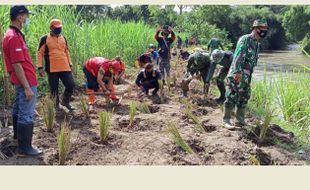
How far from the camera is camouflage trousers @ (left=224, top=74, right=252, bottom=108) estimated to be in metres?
4.92

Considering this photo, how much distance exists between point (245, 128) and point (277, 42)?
42.6 meters

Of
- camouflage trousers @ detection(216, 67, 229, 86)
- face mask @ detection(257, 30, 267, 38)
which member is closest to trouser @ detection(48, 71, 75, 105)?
camouflage trousers @ detection(216, 67, 229, 86)

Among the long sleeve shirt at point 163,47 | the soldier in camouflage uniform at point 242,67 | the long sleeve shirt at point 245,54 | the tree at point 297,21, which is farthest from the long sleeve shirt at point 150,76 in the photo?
the tree at point 297,21

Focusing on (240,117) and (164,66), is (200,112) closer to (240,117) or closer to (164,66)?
(240,117)

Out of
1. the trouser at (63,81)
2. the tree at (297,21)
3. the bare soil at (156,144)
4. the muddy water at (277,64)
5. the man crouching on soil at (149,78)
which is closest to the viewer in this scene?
the bare soil at (156,144)

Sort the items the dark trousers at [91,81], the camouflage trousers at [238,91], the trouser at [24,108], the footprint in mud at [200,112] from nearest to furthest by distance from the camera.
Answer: the trouser at [24,108] < the camouflage trousers at [238,91] < the footprint in mud at [200,112] < the dark trousers at [91,81]

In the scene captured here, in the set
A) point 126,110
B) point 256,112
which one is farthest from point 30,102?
point 256,112

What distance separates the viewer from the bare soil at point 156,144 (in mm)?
3947

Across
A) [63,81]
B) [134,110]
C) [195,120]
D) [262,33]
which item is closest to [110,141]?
[134,110]

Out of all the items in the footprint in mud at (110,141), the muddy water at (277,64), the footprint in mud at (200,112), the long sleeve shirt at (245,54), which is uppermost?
the long sleeve shirt at (245,54)

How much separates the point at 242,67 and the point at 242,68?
0.06 feet

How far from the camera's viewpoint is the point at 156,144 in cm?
432

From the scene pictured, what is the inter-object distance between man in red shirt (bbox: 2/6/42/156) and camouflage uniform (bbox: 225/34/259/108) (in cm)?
246

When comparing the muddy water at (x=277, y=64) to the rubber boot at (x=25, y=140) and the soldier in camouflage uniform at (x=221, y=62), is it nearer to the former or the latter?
the soldier in camouflage uniform at (x=221, y=62)
